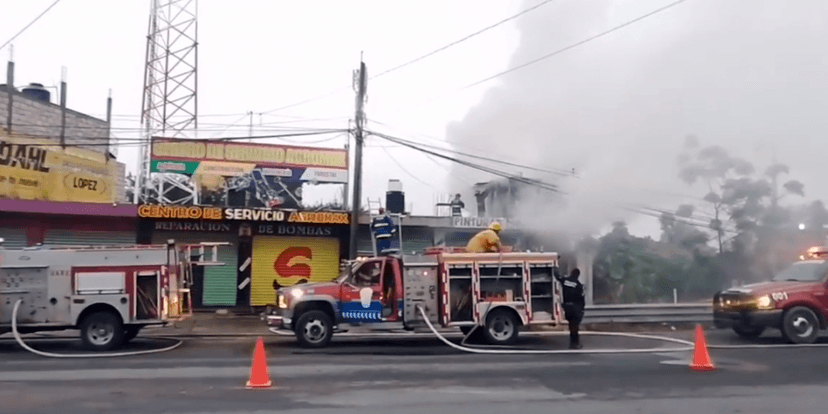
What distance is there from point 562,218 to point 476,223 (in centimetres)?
456

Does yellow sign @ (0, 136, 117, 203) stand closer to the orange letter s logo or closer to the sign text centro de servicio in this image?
the sign text centro de servicio

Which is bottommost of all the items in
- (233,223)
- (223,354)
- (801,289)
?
(223,354)

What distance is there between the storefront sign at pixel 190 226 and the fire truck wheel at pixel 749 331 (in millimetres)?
13745

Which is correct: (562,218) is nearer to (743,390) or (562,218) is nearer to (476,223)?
(476,223)

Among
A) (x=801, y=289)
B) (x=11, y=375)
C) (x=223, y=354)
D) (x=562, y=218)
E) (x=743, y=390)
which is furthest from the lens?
(x=562, y=218)

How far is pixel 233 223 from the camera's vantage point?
74.2 feet

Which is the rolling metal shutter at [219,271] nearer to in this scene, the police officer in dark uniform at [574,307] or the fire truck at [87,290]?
the fire truck at [87,290]

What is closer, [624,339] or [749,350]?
[749,350]

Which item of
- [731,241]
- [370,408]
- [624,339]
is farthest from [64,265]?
[731,241]

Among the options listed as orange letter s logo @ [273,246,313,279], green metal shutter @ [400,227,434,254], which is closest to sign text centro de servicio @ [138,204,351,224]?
orange letter s logo @ [273,246,313,279]

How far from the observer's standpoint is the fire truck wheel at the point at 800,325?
15.0m

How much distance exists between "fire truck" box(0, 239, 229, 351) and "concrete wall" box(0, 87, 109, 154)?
518 inches

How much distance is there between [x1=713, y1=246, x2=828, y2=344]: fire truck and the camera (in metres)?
15.1

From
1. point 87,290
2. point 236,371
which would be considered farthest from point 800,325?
point 87,290
